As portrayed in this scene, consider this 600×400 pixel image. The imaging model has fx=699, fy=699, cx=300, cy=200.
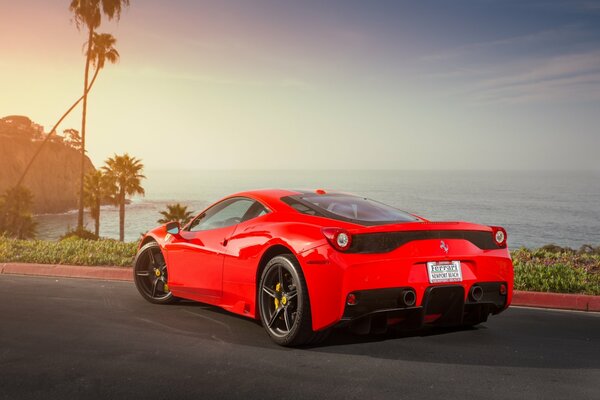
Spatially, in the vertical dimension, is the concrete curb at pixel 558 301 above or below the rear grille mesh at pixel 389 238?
below

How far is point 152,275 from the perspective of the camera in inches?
332

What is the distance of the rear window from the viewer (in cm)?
615

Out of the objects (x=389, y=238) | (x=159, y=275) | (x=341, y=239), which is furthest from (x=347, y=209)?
(x=159, y=275)

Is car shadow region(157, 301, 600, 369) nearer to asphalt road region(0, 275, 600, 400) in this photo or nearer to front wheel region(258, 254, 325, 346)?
asphalt road region(0, 275, 600, 400)

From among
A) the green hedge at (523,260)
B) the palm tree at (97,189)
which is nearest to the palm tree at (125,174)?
the palm tree at (97,189)

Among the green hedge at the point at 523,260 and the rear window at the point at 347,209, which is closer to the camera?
the rear window at the point at 347,209

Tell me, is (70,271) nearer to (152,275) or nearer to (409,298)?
(152,275)

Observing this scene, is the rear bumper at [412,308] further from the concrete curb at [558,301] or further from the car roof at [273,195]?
the concrete curb at [558,301]

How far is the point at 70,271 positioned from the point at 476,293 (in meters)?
7.88

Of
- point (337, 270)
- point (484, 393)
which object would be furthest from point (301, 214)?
point (484, 393)

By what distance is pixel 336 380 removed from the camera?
15.9 feet

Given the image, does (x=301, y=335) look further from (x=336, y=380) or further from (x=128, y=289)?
(x=128, y=289)

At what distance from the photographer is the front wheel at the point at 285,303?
5.64m

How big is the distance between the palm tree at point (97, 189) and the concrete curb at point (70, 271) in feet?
248
